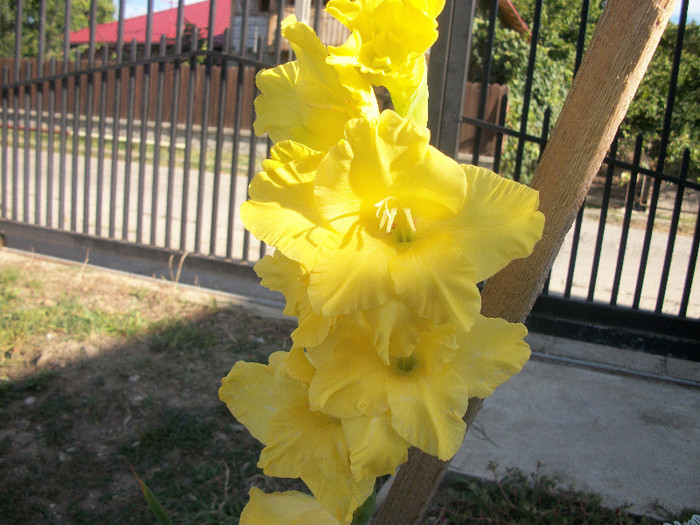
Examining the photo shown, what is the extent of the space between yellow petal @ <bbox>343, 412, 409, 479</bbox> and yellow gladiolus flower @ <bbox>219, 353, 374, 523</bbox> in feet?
0.27

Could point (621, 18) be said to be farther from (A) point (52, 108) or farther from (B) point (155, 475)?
(A) point (52, 108)

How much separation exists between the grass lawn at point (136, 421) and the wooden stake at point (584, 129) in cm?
118

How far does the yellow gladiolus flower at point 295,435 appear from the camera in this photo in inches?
35.1

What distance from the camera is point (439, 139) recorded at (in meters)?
3.41

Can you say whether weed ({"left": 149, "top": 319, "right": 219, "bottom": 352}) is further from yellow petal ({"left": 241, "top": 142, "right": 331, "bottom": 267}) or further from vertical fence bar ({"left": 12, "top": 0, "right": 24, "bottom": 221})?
yellow petal ({"left": 241, "top": 142, "right": 331, "bottom": 267})

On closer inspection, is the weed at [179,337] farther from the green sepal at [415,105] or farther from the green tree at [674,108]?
the green tree at [674,108]

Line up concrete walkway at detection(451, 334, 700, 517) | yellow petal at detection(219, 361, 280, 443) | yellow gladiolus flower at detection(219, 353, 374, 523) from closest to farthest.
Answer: yellow gladiolus flower at detection(219, 353, 374, 523) → yellow petal at detection(219, 361, 280, 443) → concrete walkway at detection(451, 334, 700, 517)

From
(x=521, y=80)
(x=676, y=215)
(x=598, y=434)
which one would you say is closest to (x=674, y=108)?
(x=521, y=80)

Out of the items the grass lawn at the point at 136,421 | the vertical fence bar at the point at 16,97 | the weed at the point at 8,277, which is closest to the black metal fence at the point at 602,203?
the grass lawn at the point at 136,421

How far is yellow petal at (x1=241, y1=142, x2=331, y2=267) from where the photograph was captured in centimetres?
72

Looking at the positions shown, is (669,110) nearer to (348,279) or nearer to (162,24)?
(348,279)

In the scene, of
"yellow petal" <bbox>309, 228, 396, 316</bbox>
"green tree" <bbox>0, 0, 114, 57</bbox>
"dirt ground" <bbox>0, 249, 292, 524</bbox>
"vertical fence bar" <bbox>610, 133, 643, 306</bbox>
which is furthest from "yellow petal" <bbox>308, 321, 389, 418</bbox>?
"green tree" <bbox>0, 0, 114, 57</bbox>

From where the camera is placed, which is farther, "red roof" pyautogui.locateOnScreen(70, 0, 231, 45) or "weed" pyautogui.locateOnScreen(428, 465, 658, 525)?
"red roof" pyautogui.locateOnScreen(70, 0, 231, 45)

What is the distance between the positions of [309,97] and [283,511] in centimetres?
69
